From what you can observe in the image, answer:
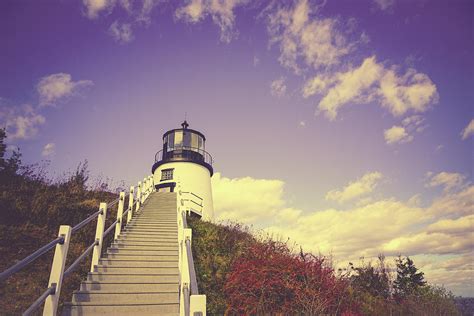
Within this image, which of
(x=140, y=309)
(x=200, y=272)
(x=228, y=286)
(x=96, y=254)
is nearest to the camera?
(x=140, y=309)

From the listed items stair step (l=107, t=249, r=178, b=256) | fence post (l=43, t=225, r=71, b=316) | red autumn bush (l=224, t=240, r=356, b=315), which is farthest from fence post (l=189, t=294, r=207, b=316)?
stair step (l=107, t=249, r=178, b=256)

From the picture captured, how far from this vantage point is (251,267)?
8570 millimetres

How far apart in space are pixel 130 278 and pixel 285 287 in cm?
418

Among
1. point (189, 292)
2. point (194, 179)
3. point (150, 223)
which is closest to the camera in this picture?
point (189, 292)

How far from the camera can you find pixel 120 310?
16.4ft

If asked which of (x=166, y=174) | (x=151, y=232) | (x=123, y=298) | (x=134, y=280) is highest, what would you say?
(x=166, y=174)

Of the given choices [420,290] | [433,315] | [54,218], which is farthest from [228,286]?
[420,290]

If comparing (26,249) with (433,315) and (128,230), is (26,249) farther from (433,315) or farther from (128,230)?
(433,315)

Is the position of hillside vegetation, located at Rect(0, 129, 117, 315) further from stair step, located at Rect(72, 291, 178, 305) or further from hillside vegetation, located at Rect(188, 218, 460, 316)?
hillside vegetation, located at Rect(188, 218, 460, 316)

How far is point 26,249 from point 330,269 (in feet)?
28.9

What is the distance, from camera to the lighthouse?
2125 cm

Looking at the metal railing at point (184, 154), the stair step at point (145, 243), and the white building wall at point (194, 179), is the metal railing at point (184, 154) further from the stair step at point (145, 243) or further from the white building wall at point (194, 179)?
the stair step at point (145, 243)

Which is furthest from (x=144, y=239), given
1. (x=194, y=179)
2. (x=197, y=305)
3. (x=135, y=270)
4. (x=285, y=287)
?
(x=194, y=179)

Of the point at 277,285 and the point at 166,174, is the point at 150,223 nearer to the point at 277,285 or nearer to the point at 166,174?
the point at 277,285
